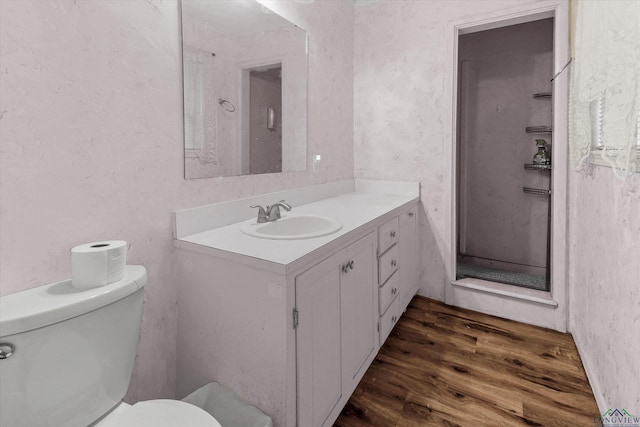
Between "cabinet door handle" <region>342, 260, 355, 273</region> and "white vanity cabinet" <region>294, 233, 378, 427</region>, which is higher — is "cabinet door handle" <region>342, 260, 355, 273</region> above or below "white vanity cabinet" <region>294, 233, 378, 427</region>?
above

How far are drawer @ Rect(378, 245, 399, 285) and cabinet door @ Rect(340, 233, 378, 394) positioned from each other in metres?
0.08

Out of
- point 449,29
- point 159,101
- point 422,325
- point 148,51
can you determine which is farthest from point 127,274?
point 449,29

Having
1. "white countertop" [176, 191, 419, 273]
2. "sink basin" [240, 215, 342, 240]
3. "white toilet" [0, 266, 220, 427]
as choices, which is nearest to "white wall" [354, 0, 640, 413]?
"white countertop" [176, 191, 419, 273]

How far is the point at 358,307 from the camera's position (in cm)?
153

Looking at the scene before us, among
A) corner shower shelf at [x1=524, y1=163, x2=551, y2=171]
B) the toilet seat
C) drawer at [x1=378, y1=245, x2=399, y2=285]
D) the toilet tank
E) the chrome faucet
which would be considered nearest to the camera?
the toilet tank

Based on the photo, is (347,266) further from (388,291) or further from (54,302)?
(54,302)

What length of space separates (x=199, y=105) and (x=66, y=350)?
39.5 inches

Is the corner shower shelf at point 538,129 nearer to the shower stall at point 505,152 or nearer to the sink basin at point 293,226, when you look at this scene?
the shower stall at point 505,152

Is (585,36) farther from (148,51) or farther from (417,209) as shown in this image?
(148,51)

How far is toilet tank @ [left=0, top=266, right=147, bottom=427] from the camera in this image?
29.3 inches

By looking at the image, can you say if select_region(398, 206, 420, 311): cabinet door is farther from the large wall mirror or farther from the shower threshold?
the large wall mirror

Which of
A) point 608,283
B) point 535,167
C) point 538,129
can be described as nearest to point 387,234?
point 608,283

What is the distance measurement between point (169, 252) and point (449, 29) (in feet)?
7.54

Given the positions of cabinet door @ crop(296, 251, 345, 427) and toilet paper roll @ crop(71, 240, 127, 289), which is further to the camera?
cabinet door @ crop(296, 251, 345, 427)
